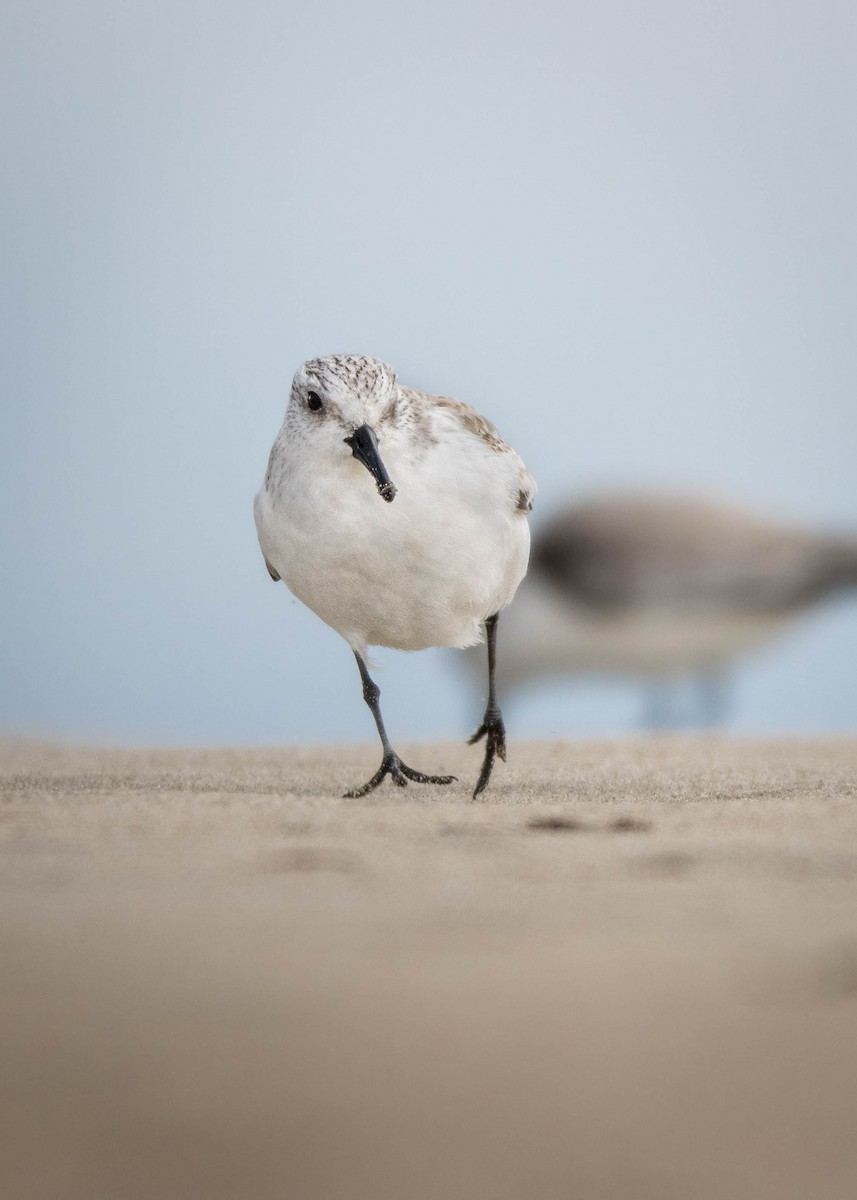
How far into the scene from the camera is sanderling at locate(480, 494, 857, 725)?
36.1 ft

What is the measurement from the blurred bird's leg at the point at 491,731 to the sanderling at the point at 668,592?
6192 mm

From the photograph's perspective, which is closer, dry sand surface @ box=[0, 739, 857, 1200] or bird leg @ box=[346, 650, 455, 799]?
dry sand surface @ box=[0, 739, 857, 1200]

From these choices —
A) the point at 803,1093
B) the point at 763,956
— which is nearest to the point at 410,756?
the point at 763,956

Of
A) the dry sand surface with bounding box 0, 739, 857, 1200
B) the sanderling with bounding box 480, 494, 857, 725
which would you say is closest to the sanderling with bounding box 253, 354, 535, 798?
the dry sand surface with bounding box 0, 739, 857, 1200

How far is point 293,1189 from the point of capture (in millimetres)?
1477

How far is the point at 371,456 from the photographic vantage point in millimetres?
3900

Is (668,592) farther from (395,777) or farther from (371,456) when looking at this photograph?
(371,456)

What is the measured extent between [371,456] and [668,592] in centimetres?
745

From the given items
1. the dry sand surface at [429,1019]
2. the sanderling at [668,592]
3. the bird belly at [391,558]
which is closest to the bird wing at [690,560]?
the sanderling at [668,592]

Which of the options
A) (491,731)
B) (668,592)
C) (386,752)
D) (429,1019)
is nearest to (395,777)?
(386,752)

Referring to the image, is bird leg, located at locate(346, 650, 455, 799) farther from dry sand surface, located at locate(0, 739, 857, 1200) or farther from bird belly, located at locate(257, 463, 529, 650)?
dry sand surface, located at locate(0, 739, 857, 1200)

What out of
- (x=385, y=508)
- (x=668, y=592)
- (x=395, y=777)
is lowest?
(x=668, y=592)

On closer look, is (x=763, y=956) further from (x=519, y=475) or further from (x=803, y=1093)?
(x=519, y=475)

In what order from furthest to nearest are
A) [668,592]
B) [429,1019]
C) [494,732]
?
[668,592], [494,732], [429,1019]
